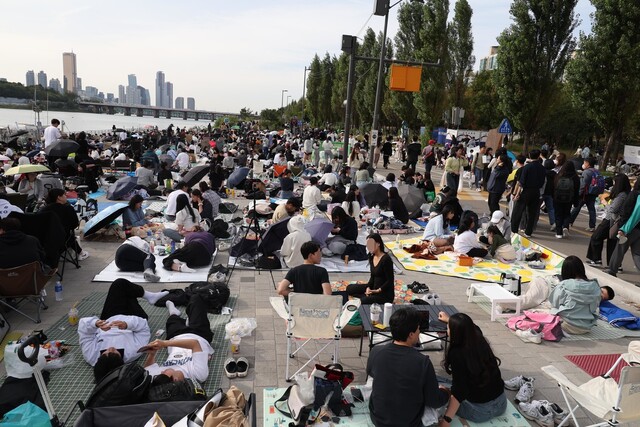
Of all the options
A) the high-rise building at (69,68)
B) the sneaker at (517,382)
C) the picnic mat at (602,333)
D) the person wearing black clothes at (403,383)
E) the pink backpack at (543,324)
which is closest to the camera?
the person wearing black clothes at (403,383)

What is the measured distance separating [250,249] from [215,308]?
2.52 m

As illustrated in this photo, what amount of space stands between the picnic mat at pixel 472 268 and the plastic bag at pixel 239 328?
4.18 meters

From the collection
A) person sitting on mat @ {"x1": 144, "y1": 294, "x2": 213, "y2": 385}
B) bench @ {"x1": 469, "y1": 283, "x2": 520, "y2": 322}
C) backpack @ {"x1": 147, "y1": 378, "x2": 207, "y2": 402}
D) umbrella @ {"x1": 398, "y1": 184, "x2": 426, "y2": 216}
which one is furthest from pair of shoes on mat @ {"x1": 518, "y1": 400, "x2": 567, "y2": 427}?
umbrella @ {"x1": 398, "y1": 184, "x2": 426, "y2": 216}

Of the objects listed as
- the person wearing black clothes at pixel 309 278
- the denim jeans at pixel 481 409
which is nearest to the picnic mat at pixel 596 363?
the denim jeans at pixel 481 409

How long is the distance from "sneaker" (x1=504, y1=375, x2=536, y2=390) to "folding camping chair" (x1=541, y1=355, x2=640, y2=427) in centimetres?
74

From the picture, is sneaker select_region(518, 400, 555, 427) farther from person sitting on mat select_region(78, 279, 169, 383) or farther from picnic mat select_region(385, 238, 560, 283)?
picnic mat select_region(385, 238, 560, 283)

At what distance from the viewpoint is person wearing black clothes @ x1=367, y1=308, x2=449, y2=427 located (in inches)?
147

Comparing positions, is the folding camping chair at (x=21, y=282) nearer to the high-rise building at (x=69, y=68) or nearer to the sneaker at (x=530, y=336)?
the sneaker at (x=530, y=336)

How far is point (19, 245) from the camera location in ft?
20.8

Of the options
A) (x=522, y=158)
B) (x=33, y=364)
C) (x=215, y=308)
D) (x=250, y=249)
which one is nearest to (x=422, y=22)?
(x=522, y=158)

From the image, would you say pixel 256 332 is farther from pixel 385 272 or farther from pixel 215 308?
pixel 385 272

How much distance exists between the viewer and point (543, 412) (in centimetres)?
465

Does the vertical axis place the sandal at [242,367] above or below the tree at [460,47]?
below

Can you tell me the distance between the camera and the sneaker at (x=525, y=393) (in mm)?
4910
